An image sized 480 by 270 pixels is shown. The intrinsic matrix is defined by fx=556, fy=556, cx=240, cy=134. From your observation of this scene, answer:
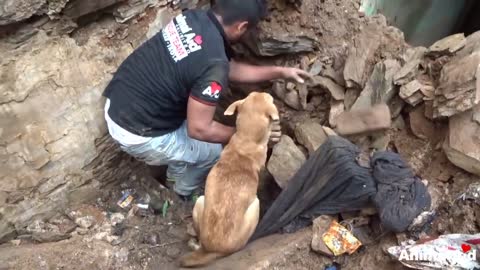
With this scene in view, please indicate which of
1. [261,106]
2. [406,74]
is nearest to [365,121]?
[406,74]

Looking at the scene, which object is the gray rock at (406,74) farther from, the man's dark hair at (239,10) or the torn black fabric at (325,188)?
the man's dark hair at (239,10)

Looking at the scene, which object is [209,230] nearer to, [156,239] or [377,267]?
[156,239]

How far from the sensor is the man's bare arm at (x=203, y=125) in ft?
12.8

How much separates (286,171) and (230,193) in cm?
70

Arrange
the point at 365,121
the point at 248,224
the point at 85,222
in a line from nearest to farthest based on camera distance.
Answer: the point at 248,224 → the point at 365,121 → the point at 85,222

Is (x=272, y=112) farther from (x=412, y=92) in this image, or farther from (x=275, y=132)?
(x=412, y=92)

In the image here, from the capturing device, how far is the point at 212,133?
411 centimetres

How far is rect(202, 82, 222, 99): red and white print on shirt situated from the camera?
386 centimetres

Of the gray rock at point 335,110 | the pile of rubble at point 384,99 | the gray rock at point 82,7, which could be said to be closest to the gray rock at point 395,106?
the pile of rubble at point 384,99

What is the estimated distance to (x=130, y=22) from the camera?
14.7 ft

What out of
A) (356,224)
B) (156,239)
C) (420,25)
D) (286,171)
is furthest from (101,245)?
(420,25)

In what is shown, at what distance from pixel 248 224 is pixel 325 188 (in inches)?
24.7

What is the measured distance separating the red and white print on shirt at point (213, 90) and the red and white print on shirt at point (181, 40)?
0.92ft

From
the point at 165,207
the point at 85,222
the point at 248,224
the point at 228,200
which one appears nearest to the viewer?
the point at 228,200
